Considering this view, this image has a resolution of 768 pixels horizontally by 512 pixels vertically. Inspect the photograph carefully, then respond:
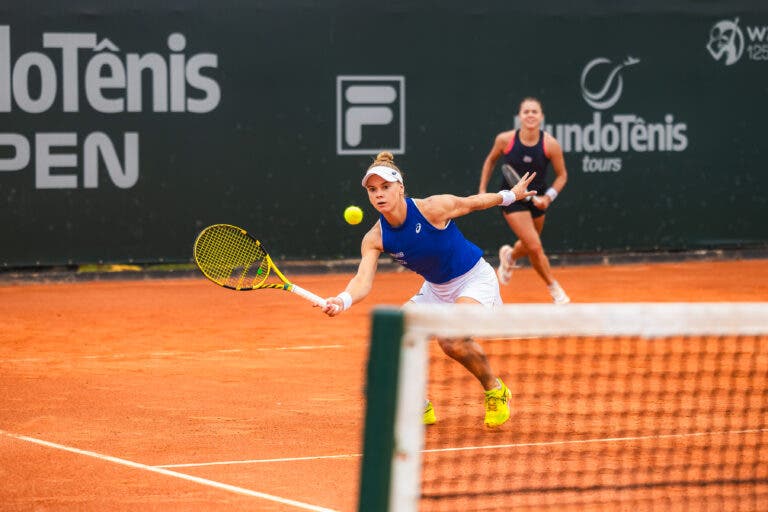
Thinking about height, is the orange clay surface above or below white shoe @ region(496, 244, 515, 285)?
below

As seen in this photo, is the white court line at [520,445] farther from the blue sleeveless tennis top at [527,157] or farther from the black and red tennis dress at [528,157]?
the blue sleeveless tennis top at [527,157]

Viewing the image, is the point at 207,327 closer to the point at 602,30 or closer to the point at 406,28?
the point at 406,28

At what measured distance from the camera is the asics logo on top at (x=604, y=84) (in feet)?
47.0

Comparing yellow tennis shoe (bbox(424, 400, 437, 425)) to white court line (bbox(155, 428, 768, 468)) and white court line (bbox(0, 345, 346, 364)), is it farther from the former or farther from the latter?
white court line (bbox(0, 345, 346, 364))

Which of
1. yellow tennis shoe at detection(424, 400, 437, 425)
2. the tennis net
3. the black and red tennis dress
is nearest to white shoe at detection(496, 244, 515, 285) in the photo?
the black and red tennis dress

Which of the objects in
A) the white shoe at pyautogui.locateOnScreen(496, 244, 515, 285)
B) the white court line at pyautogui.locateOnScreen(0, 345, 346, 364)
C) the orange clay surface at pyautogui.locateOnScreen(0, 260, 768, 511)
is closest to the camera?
the orange clay surface at pyautogui.locateOnScreen(0, 260, 768, 511)

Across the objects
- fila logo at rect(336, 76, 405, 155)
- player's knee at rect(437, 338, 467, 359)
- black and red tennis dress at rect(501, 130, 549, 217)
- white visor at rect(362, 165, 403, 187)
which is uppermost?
fila logo at rect(336, 76, 405, 155)

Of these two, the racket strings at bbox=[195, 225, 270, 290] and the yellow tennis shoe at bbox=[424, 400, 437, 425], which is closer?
the yellow tennis shoe at bbox=[424, 400, 437, 425]

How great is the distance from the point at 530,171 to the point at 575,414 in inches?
177

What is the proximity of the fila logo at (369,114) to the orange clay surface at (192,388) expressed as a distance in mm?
1336

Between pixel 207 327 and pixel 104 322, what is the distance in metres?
0.86

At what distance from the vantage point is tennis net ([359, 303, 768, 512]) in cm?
364

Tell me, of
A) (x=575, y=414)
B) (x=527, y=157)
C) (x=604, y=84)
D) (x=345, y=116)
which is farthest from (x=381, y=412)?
(x=604, y=84)

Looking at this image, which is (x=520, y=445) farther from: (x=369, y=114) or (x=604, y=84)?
(x=604, y=84)
